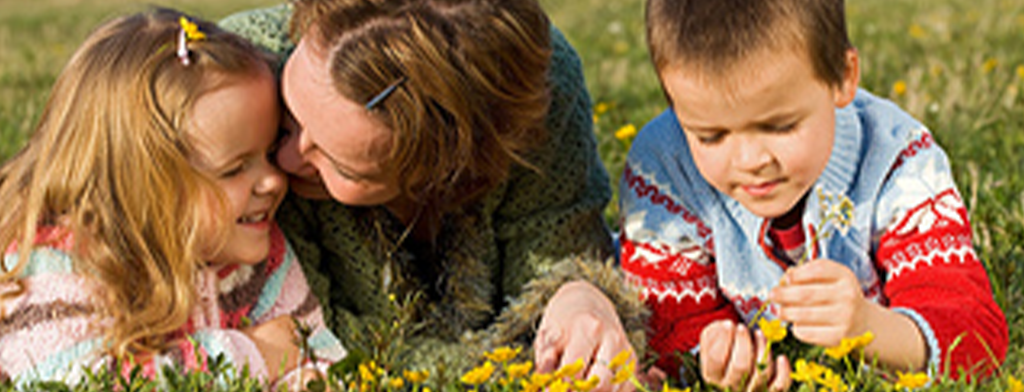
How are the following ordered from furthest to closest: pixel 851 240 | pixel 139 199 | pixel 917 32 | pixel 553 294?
pixel 917 32
pixel 553 294
pixel 851 240
pixel 139 199

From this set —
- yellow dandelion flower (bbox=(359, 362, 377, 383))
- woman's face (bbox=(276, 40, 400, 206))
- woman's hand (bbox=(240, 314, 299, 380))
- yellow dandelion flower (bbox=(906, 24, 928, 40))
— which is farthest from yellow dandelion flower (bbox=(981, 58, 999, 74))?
yellow dandelion flower (bbox=(359, 362, 377, 383))

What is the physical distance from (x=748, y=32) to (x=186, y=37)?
46.1 inches

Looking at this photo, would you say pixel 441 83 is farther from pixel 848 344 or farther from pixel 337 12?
pixel 848 344

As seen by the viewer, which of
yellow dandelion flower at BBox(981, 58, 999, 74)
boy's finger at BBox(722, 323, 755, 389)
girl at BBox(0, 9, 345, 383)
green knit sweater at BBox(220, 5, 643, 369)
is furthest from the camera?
yellow dandelion flower at BBox(981, 58, 999, 74)

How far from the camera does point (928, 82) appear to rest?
4.62 meters

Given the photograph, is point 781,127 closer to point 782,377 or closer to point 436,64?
point 782,377

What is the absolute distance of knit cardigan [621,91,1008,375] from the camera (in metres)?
2.56

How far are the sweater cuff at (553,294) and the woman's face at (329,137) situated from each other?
1.34 feet

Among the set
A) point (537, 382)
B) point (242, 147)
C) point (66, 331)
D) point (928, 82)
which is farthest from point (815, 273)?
point (928, 82)

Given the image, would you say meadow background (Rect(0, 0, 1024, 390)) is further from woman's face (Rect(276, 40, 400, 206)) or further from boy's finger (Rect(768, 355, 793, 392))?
woman's face (Rect(276, 40, 400, 206))

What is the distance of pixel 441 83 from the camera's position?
242 cm

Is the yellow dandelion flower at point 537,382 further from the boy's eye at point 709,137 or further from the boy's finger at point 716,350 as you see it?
the boy's eye at point 709,137

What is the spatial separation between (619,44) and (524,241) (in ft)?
11.5

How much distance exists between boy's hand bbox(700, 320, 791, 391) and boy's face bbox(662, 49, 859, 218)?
0.99ft
